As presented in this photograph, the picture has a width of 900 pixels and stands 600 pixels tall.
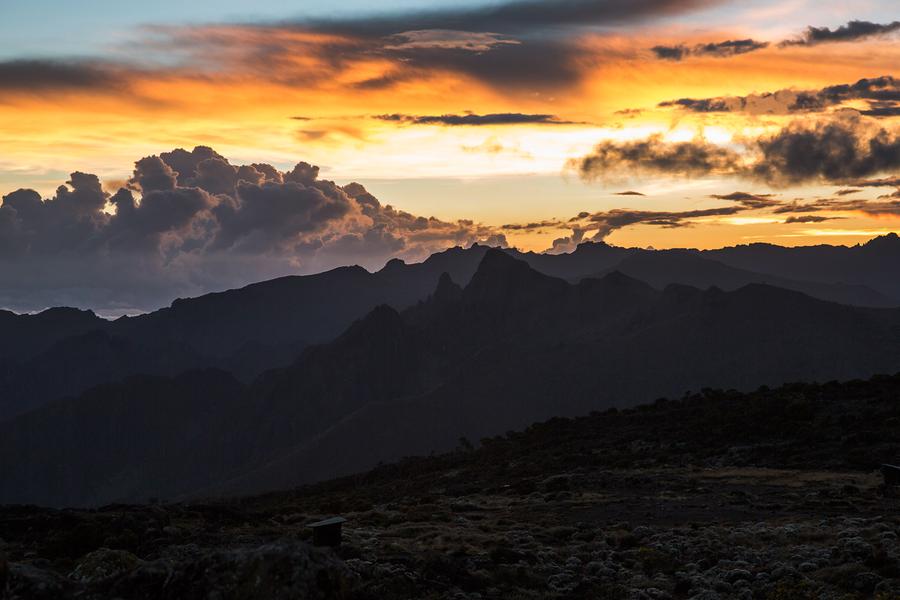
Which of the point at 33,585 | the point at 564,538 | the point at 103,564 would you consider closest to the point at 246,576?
the point at 33,585

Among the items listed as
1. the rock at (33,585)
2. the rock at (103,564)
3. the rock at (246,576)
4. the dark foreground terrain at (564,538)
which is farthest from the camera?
the rock at (103,564)


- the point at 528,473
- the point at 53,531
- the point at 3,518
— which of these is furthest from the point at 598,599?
the point at 528,473

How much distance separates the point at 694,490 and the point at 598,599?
928 inches

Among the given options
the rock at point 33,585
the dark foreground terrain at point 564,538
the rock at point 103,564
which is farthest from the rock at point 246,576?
the rock at point 103,564

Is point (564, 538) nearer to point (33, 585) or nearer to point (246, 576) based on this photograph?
point (246, 576)

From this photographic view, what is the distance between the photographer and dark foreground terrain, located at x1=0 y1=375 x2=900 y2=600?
14.0 meters

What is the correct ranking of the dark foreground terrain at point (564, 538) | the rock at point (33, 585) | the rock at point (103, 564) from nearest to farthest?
the rock at point (33, 585) < the dark foreground terrain at point (564, 538) < the rock at point (103, 564)

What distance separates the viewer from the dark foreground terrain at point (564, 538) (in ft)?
45.9

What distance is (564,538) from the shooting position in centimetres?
3216

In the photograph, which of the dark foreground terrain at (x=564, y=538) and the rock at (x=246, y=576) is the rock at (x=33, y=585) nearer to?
the dark foreground terrain at (x=564, y=538)

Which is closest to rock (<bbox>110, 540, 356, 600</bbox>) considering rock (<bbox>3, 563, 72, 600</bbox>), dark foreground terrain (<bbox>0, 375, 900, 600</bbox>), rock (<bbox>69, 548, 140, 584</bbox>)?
dark foreground terrain (<bbox>0, 375, 900, 600</bbox>)

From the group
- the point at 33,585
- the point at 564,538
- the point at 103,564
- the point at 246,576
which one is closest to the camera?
the point at 33,585

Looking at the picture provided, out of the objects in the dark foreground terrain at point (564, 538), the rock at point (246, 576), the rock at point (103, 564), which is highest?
the rock at point (246, 576)

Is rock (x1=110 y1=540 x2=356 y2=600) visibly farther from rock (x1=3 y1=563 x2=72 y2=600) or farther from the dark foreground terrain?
rock (x1=3 y1=563 x2=72 y2=600)
